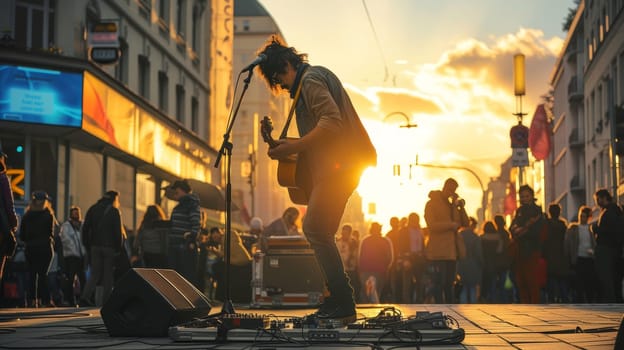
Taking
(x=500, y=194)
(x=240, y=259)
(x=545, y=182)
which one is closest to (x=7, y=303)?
(x=240, y=259)

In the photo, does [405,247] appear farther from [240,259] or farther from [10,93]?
[10,93]

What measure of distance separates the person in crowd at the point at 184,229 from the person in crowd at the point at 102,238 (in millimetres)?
1320

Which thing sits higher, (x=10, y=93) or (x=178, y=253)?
(x=10, y=93)

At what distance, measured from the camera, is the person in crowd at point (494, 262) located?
19.8 m

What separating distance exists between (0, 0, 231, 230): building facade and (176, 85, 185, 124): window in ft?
3.21

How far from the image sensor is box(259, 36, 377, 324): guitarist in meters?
7.83

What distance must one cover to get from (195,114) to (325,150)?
3227cm

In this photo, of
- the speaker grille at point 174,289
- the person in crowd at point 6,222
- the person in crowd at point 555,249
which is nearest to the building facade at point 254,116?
the person in crowd at point 555,249

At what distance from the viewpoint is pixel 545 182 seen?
293 feet

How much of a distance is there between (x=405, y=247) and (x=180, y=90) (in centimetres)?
1839

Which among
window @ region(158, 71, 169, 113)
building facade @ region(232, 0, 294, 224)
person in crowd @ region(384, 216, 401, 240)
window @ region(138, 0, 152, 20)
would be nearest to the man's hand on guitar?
person in crowd @ region(384, 216, 401, 240)

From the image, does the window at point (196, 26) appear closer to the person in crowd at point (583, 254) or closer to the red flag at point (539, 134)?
the red flag at point (539, 134)

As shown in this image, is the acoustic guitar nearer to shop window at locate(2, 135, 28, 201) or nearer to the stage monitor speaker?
the stage monitor speaker

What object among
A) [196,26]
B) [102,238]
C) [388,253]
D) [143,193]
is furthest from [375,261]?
[196,26]
